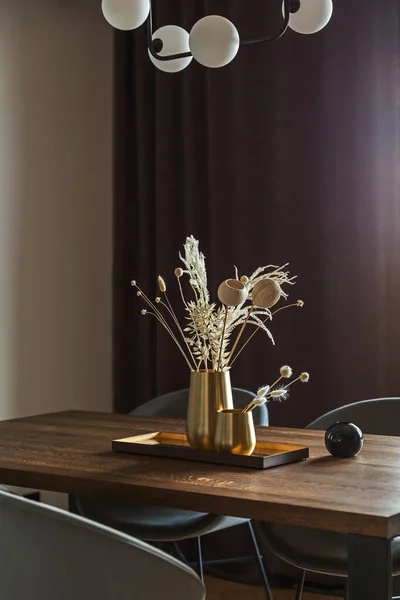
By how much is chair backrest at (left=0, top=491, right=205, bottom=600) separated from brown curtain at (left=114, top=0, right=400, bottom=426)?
2.02 metres

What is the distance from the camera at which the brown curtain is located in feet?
10.4

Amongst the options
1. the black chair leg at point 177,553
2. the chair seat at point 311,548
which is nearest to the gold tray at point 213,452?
the chair seat at point 311,548

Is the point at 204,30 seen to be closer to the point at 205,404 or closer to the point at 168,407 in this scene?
the point at 205,404

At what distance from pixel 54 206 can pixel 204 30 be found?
1938mm

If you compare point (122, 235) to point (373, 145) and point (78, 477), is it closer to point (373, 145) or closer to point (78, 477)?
point (373, 145)

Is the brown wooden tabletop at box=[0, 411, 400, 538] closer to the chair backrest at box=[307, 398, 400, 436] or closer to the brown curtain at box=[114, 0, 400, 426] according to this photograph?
Answer: the chair backrest at box=[307, 398, 400, 436]

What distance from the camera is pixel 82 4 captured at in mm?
3855

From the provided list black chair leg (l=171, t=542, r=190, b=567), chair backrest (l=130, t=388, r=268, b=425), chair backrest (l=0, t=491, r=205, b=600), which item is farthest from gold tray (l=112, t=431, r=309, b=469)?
black chair leg (l=171, t=542, r=190, b=567)

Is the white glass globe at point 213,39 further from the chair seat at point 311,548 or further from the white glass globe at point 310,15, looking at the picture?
the chair seat at point 311,548

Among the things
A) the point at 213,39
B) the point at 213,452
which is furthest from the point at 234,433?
the point at 213,39

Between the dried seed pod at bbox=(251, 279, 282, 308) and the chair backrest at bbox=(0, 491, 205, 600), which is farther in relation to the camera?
the dried seed pod at bbox=(251, 279, 282, 308)

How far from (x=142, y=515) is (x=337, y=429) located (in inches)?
30.1

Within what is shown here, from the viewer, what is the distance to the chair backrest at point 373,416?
98.4 inches

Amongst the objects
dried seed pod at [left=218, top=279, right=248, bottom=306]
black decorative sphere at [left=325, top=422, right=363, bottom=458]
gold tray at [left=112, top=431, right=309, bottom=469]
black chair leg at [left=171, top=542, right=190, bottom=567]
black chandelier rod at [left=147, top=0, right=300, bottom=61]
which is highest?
black chandelier rod at [left=147, top=0, right=300, bottom=61]
